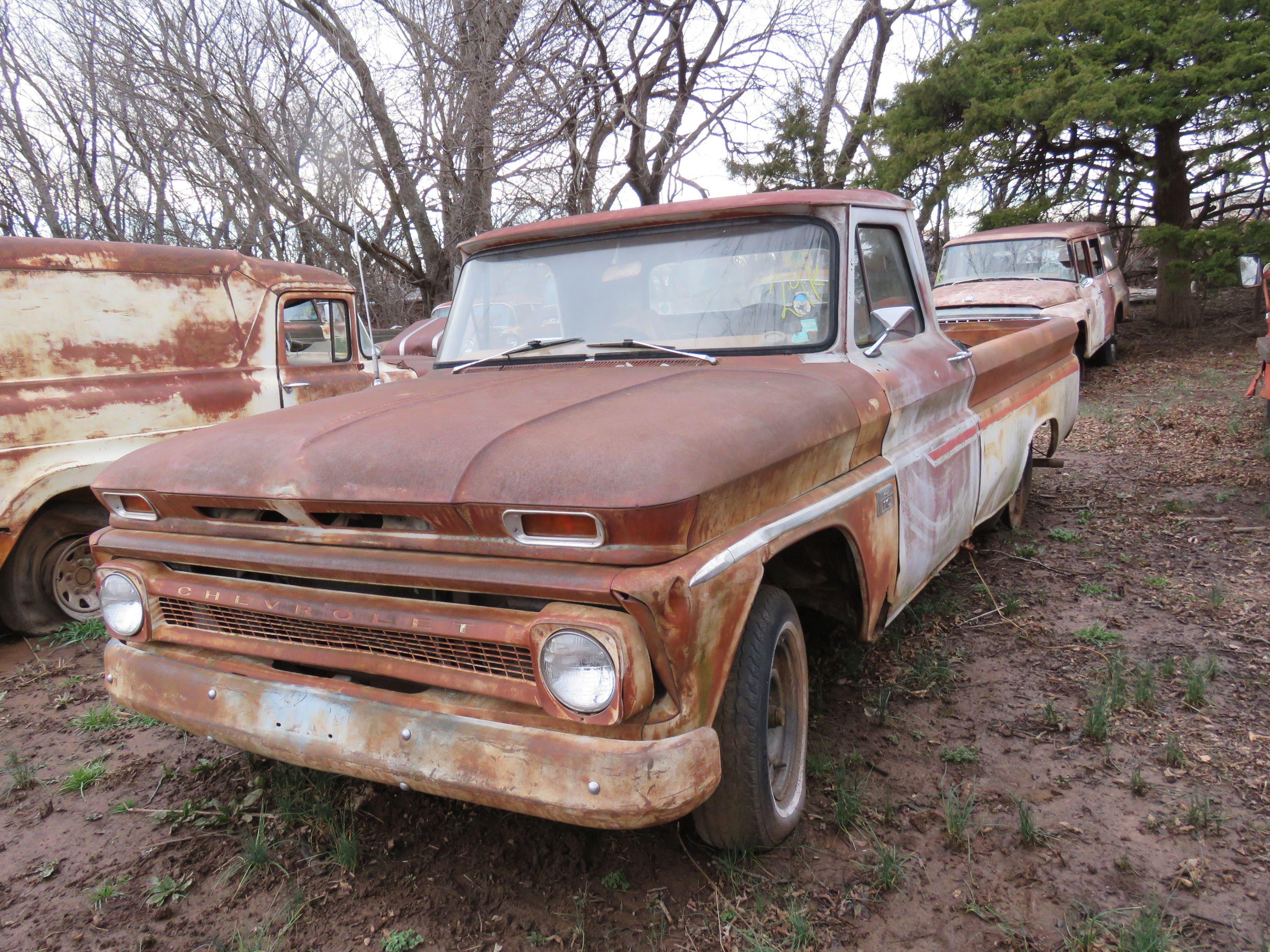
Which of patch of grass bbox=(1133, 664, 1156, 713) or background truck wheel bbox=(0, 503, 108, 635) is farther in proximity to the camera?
background truck wheel bbox=(0, 503, 108, 635)

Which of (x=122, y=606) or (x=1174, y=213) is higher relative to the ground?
(x=1174, y=213)

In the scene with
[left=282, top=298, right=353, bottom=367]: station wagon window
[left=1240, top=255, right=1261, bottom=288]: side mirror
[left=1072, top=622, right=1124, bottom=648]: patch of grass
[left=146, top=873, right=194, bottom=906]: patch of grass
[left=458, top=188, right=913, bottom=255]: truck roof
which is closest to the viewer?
[left=146, top=873, right=194, bottom=906]: patch of grass

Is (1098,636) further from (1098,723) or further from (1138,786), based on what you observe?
(1138,786)

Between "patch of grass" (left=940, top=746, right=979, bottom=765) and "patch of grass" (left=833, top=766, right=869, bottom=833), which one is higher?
"patch of grass" (left=833, top=766, right=869, bottom=833)

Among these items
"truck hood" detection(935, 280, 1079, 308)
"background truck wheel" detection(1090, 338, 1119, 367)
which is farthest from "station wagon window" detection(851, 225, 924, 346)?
"background truck wheel" detection(1090, 338, 1119, 367)

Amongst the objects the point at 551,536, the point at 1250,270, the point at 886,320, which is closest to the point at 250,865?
the point at 551,536

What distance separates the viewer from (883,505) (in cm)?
281

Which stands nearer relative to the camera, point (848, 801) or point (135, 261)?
point (848, 801)

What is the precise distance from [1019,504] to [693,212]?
127 inches

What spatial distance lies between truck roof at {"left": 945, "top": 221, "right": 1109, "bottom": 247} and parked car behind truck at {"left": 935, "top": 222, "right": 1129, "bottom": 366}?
Answer: 0.03ft

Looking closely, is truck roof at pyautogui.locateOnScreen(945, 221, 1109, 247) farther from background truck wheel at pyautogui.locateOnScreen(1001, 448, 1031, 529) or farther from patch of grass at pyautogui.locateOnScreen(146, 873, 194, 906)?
patch of grass at pyautogui.locateOnScreen(146, 873, 194, 906)

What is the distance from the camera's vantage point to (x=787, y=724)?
100 inches

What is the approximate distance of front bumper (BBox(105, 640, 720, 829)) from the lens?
1.83 m

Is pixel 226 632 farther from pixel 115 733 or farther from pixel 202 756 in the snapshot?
pixel 115 733
